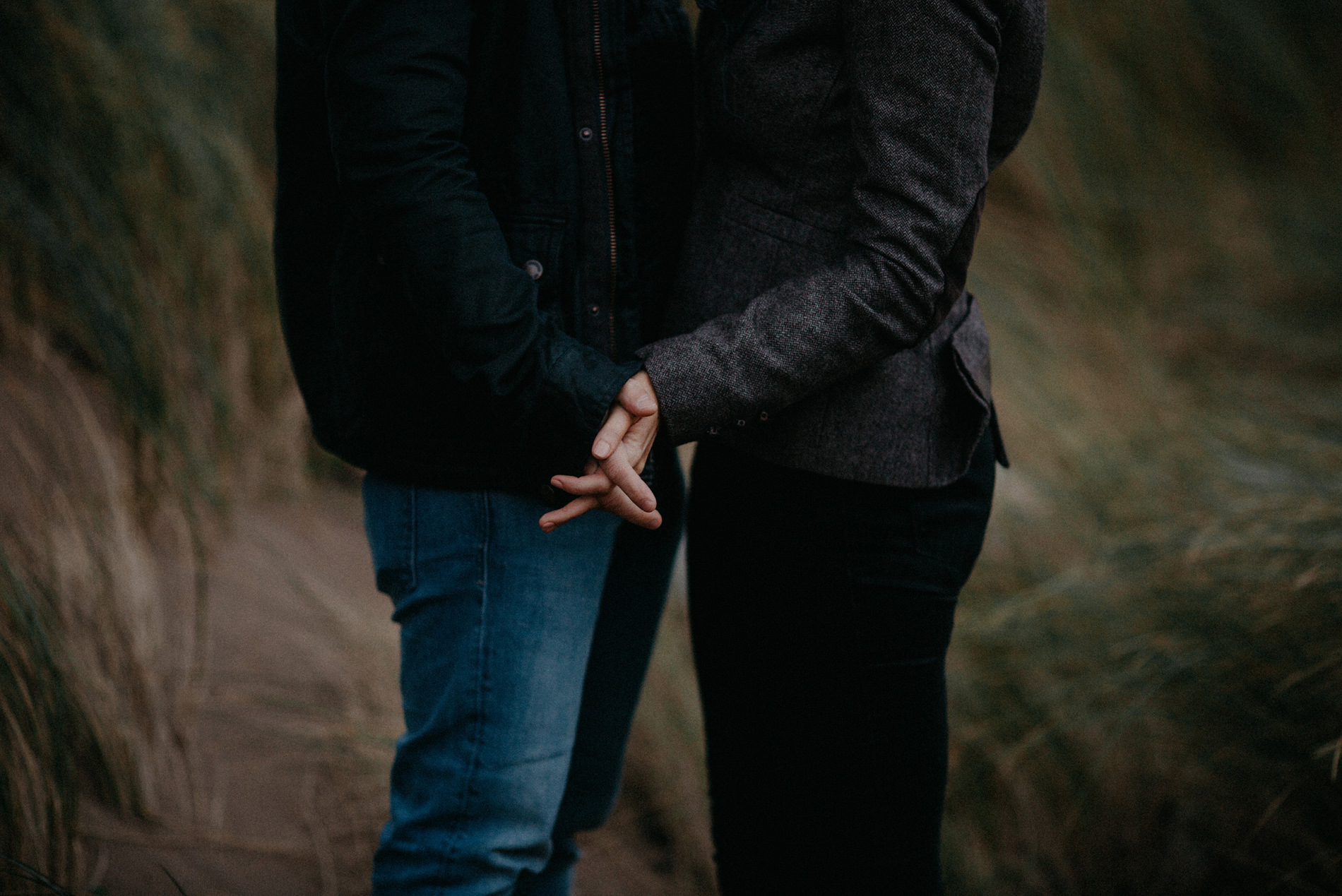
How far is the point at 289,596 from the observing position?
243 cm

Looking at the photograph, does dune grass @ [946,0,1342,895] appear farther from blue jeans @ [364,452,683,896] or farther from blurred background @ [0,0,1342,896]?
blue jeans @ [364,452,683,896]

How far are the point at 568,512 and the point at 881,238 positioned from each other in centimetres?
37

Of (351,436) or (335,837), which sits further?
(335,837)

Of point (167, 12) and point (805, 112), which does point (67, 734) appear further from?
point (167, 12)

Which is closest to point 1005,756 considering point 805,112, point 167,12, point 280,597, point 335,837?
point 335,837

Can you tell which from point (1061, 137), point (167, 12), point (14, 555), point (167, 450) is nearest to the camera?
point (14, 555)

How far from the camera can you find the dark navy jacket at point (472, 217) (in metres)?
0.86

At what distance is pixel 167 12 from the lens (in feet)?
7.95

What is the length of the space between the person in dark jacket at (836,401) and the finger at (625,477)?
0.05 feet

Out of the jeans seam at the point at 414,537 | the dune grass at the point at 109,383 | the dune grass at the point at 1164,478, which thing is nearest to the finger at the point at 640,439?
the jeans seam at the point at 414,537

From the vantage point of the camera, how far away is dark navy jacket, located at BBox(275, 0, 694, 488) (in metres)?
0.86

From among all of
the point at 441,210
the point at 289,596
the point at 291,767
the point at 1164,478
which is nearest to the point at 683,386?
the point at 441,210

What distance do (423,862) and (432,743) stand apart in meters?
0.11

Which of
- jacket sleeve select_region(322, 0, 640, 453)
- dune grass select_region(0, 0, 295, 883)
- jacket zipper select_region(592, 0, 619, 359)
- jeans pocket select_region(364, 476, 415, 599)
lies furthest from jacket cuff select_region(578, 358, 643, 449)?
dune grass select_region(0, 0, 295, 883)
